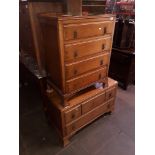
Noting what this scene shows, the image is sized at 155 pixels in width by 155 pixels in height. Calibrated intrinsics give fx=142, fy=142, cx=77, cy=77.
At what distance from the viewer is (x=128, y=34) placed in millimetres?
2582

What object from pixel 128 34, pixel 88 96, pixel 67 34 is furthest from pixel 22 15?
pixel 128 34

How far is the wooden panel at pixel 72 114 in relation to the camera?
1.52 m

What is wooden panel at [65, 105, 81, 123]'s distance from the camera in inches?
59.9

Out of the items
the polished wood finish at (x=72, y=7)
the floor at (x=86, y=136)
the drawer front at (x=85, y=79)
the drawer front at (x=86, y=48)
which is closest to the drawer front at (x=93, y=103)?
the drawer front at (x=85, y=79)

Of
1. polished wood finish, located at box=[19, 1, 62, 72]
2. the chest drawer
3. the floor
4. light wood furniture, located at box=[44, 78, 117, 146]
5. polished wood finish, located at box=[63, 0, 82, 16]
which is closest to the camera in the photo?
polished wood finish, located at box=[63, 0, 82, 16]

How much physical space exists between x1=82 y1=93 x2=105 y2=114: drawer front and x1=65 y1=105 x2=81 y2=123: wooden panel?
0.25 feet

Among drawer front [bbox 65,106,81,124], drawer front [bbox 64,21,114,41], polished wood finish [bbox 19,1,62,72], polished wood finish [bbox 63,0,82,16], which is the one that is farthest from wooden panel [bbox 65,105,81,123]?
polished wood finish [bbox 63,0,82,16]

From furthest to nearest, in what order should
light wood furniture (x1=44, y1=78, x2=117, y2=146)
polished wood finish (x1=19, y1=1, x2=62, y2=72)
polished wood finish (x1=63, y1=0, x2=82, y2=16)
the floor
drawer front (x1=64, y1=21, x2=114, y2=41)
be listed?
the floor, light wood furniture (x1=44, y1=78, x2=117, y2=146), polished wood finish (x1=19, y1=1, x2=62, y2=72), polished wood finish (x1=63, y1=0, x2=82, y2=16), drawer front (x1=64, y1=21, x2=114, y2=41)

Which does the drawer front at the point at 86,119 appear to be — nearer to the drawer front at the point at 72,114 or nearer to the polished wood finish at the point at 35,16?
the drawer front at the point at 72,114

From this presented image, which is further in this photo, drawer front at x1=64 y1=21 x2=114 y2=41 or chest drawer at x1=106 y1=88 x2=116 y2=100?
chest drawer at x1=106 y1=88 x2=116 y2=100

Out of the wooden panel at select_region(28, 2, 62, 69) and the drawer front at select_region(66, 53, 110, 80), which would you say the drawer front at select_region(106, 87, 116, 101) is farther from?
the wooden panel at select_region(28, 2, 62, 69)
